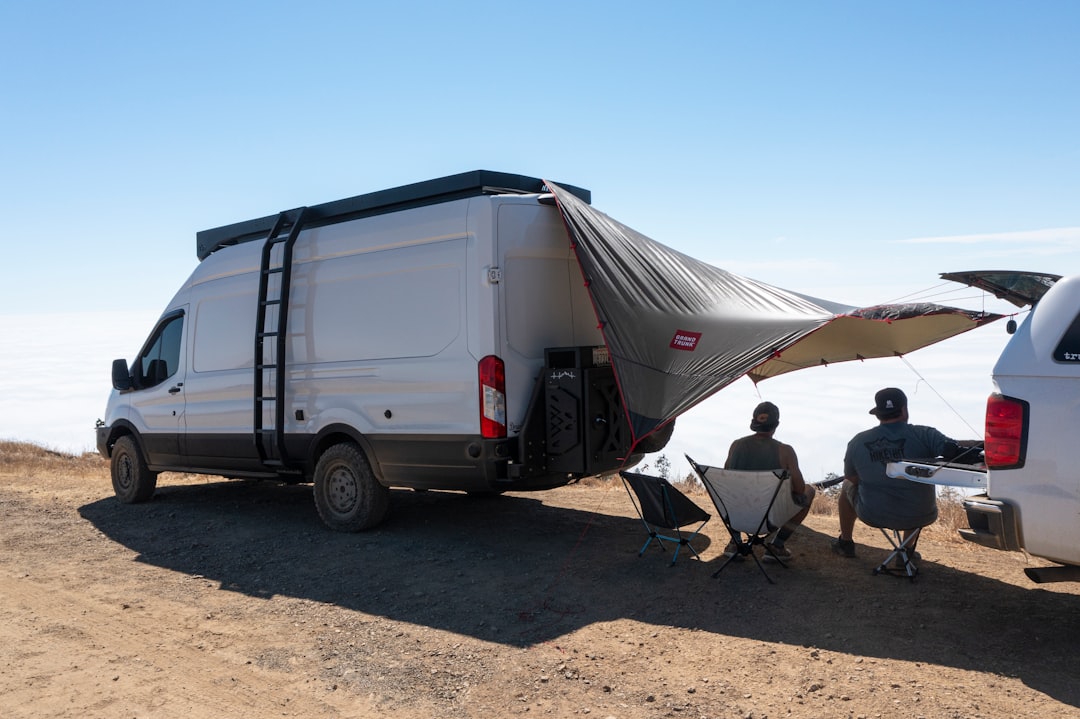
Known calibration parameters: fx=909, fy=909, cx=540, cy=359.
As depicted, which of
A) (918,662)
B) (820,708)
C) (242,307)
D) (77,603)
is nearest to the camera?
(820,708)

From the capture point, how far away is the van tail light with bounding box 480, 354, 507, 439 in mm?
6914

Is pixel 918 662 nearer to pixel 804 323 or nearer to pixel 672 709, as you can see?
pixel 672 709

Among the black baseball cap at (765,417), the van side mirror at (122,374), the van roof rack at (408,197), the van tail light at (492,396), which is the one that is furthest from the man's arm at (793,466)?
the van side mirror at (122,374)

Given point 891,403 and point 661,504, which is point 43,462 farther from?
point 891,403

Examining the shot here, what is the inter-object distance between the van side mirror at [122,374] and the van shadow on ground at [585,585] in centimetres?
167

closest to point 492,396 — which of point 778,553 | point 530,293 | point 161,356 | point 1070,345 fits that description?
point 530,293

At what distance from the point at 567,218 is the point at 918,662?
3842 mm

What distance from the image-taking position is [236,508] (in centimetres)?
983

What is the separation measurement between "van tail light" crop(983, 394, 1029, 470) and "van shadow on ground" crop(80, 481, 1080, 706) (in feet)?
3.46

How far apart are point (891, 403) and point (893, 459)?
1.30 feet

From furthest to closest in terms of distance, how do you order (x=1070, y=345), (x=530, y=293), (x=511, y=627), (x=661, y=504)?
(x=530, y=293)
(x=661, y=504)
(x=511, y=627)
(x=1070, y=345)

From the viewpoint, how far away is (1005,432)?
4.75 metres

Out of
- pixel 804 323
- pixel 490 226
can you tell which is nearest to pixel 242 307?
pixel 490 226

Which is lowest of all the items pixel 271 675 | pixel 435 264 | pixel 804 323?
pixel 271 675
